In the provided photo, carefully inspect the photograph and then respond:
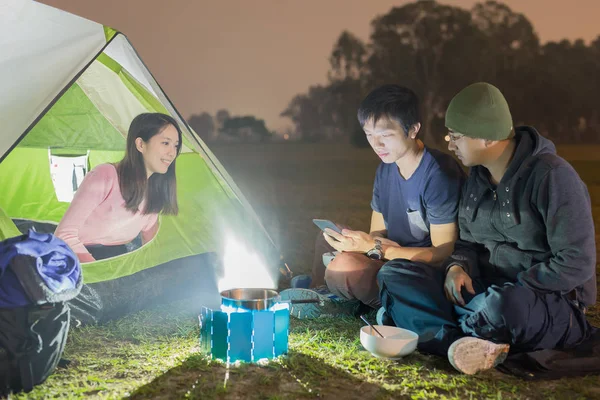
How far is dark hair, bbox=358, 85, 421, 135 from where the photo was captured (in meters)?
2.93

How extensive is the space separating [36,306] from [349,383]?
46.8 inches

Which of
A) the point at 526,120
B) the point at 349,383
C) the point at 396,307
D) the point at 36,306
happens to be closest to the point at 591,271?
the point at 396,307

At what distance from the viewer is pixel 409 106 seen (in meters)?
2.94

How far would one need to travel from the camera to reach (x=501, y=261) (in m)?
2.70

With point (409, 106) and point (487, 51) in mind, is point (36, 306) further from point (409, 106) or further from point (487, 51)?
point (487, 51)

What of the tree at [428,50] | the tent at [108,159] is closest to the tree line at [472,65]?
the tree at [428,50]

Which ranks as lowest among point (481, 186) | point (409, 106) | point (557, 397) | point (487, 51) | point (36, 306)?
point (557, 397)

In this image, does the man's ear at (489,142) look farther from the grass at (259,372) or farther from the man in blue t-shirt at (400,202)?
the grass at (259,372)

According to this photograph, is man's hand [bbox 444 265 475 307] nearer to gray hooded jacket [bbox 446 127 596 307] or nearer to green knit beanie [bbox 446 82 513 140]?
gray hooded jacket [bbox 446 127 596 307]

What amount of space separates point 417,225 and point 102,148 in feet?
6.87

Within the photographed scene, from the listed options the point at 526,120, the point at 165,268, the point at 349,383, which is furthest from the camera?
the point at 526,120

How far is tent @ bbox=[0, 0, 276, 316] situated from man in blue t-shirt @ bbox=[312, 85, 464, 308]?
98 centimetres

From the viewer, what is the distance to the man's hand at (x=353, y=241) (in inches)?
120

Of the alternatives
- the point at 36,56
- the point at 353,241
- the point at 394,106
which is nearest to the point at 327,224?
the point at 353,241
